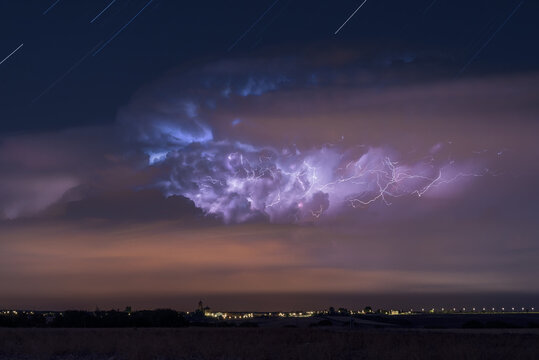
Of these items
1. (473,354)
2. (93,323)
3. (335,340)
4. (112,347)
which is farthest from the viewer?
(93,323)

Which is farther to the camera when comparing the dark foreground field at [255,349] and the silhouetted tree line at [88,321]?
the silhouetted tree line at [88,321]

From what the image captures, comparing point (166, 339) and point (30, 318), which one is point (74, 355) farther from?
point (30, 318)

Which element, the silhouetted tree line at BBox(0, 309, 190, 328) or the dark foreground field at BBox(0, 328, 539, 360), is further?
the silhouetted tree line at BBox(0, 309, 190, 328)

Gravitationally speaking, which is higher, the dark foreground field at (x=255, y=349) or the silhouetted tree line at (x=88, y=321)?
the silhouetted tree line at (x=88, y=321)

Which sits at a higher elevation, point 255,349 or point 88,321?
point 88,321

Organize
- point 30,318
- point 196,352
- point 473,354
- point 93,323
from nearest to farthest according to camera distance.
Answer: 1. point 473,354
2. point 196,352
3. point 93,323
4. point 30,318

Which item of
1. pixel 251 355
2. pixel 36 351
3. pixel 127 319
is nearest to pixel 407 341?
pixel 251 355

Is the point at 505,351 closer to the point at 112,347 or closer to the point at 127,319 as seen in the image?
the point at 112,347

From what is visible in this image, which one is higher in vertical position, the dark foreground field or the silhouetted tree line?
the silhouetted tree line

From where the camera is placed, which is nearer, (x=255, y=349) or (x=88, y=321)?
(x=255, y=349)

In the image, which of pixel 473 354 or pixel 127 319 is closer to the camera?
pixel 473 354
